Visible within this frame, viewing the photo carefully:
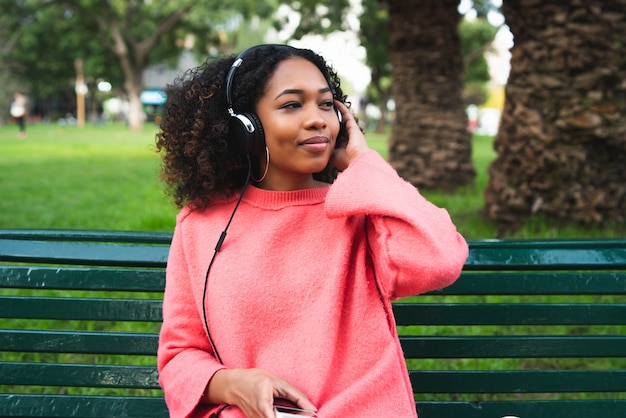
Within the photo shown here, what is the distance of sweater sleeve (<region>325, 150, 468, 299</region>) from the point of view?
158 centimetres

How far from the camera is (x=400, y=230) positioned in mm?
1604

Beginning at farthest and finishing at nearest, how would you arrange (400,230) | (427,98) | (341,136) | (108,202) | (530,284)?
(427,98)
(108,202)
(530,284)
(341,136)
(400,230)

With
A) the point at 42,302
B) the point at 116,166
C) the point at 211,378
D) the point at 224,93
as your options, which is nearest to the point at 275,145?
the point at 224,93

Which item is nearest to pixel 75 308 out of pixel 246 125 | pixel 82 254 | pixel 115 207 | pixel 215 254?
pixel 82 254

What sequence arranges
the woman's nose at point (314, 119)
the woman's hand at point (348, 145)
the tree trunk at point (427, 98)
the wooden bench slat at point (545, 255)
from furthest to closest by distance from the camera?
the tree trunk at point (427, 98) < the wooden bench slat at point (545, 255) < the woman's hand at point (348, 145) < the woman's nose at point (314, 119)

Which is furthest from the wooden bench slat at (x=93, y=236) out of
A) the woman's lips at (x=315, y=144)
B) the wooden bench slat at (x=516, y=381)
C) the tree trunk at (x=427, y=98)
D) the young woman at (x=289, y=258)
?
the tree trunk at (x=427, y=98)

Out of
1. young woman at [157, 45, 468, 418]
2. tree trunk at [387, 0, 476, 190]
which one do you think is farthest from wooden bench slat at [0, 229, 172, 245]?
tree trunk at [387, 0, 476, 190]

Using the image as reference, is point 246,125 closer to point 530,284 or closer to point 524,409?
point 530,284

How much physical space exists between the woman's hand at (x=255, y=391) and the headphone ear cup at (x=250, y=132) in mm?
568

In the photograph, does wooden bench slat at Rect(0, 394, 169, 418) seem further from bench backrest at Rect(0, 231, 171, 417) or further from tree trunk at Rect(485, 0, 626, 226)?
tree trunk at Rect(485, 0, 626, 226)

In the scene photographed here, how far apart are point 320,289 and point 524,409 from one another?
900 mm

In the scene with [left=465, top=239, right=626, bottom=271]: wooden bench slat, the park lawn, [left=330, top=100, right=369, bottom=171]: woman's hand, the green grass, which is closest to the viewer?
[left=330, top=100, right=369, bottom=171]: woman's hand

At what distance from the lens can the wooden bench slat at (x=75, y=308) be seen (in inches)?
82.2

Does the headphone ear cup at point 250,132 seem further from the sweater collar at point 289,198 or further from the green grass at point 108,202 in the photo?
the green grass at point 108,202
